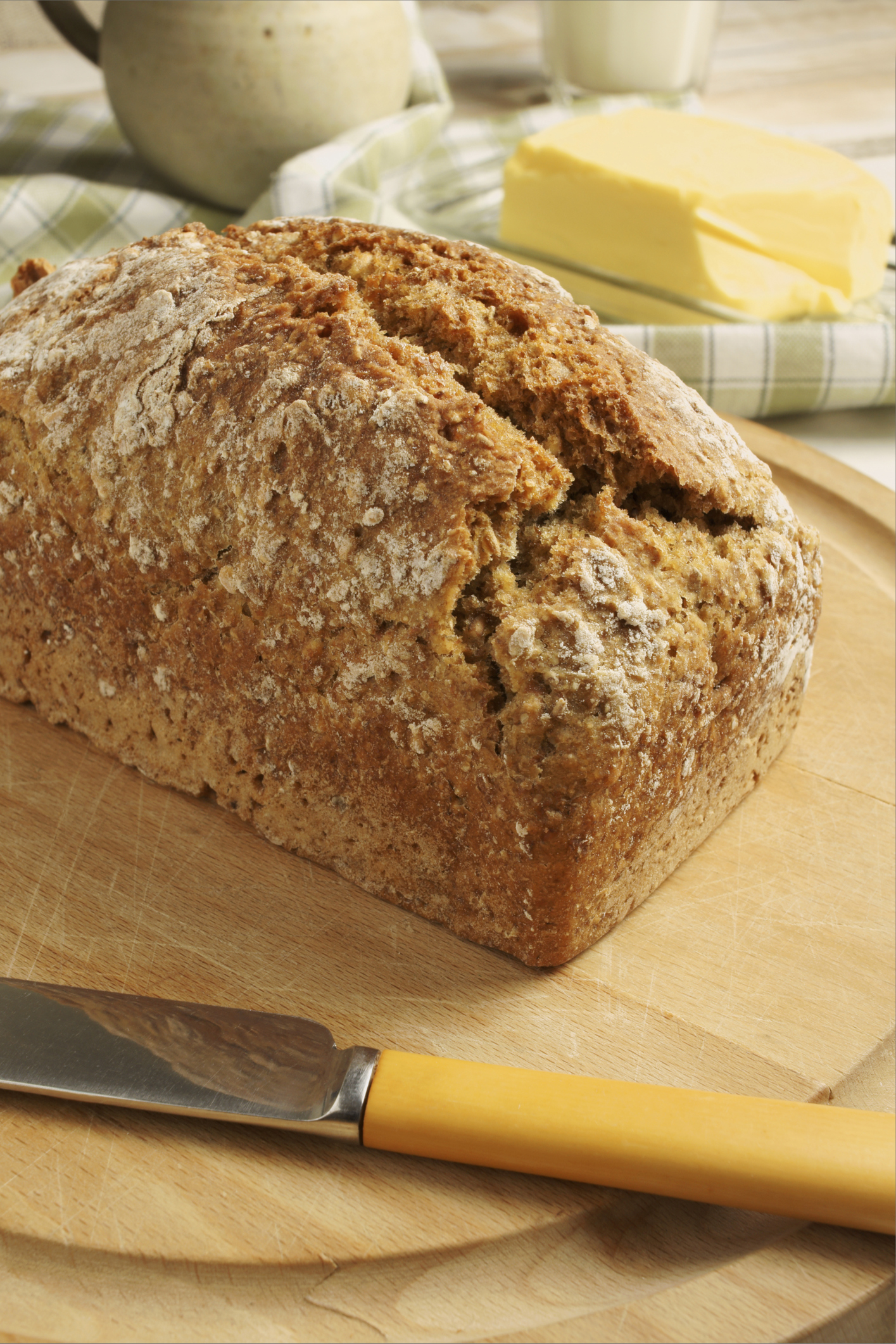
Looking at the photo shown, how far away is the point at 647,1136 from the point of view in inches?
48.2

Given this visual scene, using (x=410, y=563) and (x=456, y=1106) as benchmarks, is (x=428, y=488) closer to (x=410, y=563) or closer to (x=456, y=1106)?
(x=410, y=563)

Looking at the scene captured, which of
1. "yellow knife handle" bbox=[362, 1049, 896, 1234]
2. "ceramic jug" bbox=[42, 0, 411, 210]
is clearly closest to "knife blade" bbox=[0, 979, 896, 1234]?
"yellow knife handle" bbox=[362, 1049, 896, 1234]

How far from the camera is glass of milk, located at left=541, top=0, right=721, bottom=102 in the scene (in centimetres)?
394

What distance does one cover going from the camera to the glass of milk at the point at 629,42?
3.94m

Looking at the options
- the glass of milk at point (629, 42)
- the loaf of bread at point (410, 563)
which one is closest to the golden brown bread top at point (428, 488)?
the loaf of bread at point (410, 563)

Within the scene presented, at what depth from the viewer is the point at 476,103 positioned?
443cm

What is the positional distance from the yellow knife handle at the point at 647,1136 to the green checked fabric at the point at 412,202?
185 centimetres

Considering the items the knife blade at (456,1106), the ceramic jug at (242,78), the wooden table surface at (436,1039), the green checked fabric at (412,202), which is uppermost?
the ceramic jug at (242,78)

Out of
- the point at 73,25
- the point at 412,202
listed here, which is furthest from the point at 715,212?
the point at 73,25

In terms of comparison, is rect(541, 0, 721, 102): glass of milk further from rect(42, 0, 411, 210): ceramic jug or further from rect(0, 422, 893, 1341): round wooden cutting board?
rect(0, 422, 893, 1341): round wooden cutting board

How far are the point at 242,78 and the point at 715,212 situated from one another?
1328 millimetres

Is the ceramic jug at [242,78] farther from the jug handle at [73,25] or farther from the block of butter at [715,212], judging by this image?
the block of butter at [715,212]

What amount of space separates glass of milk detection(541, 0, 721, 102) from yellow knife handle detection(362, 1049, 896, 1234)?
3.79 metres

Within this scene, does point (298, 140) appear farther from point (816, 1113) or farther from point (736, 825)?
point (816, 1113)
